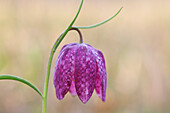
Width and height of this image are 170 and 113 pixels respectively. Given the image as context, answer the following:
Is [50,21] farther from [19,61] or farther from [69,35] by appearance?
[19,61]

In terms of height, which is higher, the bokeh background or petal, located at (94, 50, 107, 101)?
the bokeh background

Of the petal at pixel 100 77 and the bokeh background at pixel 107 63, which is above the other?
the bokeh background at pixel 107 63

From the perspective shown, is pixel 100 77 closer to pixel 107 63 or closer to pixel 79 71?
pixel 79 71

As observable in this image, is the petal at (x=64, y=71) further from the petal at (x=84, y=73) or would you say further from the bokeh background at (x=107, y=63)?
the bokeh background at (x=107, y=63)

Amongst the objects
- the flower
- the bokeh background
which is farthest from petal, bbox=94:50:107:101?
the bokeh background

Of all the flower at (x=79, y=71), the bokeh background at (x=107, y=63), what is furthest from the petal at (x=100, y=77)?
the bokeh background at (x=107, y=63)

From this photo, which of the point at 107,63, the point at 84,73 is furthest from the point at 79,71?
the point at 107,63

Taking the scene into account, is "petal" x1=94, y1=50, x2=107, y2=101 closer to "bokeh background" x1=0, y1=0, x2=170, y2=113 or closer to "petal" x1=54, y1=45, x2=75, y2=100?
"petal" x1=54, y1=45, x2=75, y2=100
